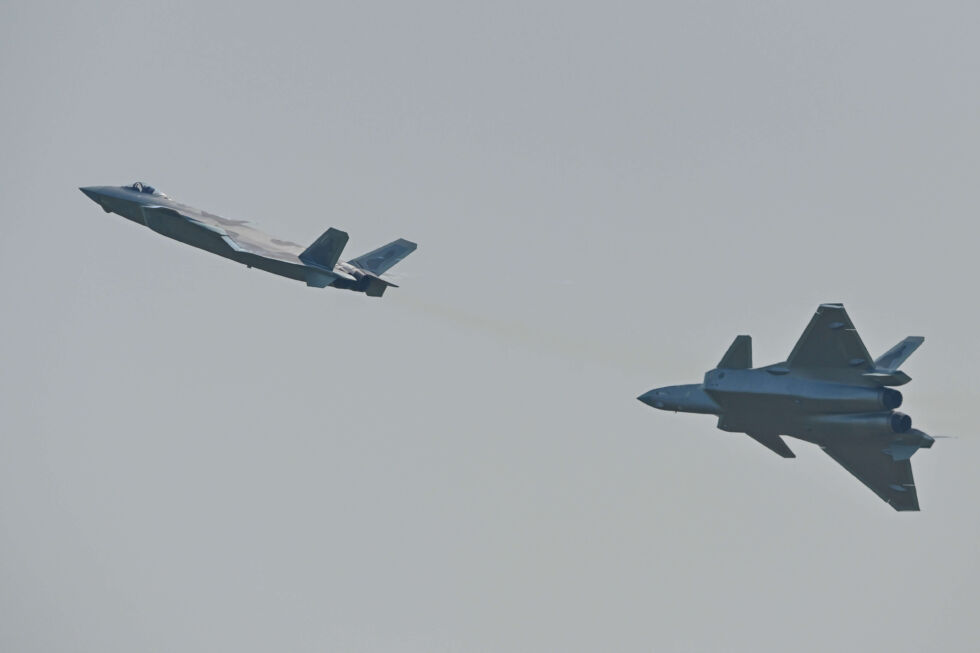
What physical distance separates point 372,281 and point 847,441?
25.1 meters

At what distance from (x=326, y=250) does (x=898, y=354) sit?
28.3 m

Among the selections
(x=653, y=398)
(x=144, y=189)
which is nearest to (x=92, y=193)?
(x=144, y=189)

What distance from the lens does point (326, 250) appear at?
244 ft

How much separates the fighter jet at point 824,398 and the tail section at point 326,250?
16855mm

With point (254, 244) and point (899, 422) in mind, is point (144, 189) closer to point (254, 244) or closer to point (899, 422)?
point (254, 244)

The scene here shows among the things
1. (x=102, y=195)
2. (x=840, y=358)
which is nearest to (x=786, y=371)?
(x=840, y=358)

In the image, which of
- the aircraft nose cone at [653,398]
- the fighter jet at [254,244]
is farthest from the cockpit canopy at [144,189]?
the aircraft nose cone at [653,398]

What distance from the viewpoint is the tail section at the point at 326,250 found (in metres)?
74.4

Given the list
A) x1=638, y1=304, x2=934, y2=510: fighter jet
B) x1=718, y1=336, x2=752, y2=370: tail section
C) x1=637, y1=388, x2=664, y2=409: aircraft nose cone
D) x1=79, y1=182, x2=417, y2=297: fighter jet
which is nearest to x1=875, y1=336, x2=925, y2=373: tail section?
x1=638, y1=304, x2=934, y2=510: fighter jet

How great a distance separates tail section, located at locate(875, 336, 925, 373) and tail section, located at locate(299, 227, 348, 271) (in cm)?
2684

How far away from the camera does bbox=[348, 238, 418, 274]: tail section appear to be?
7925 cm

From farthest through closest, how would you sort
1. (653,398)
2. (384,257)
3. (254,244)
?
(384,257) < (254,244) < (653,398)

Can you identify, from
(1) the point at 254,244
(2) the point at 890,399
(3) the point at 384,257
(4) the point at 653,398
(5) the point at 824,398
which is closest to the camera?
(2) the point at 890,399

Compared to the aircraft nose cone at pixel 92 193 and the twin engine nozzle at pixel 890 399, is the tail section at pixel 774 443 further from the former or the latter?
the aircraft nose cone at pixel 92 193
